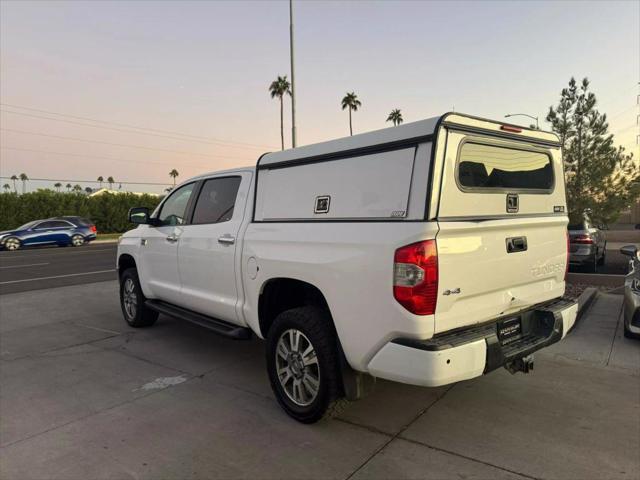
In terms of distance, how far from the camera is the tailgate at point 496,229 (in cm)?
286

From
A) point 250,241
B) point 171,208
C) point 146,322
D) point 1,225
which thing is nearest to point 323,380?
point 250,241

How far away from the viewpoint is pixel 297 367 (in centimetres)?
357

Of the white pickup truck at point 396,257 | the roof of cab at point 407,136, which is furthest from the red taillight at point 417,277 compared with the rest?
the roof of cab at point 407,136

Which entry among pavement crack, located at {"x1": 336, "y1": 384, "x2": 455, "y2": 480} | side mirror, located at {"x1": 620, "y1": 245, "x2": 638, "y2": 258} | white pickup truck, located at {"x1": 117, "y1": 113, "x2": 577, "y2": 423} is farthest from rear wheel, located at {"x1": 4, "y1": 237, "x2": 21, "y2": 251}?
side mirror, located at {"x1": 620, "y1": 245, "x2": 638, "y2": 258}

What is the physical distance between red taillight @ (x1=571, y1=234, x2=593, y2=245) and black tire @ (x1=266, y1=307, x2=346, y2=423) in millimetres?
9268

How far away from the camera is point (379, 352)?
2.92 meters

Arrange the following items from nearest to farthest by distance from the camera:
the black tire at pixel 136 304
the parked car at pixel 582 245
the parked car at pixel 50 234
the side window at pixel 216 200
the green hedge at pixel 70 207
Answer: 1. the side window at pixel 216 200
2. the black tire at pixel 136 304
3. the parked car at pixel 582 245
4. the parked car at pixel 50 234
5. the green hedge at pixel 70 207

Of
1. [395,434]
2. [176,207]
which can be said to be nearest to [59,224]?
[176,207]

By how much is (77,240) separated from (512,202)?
77.7 ft

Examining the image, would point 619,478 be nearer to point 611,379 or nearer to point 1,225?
point 611,379

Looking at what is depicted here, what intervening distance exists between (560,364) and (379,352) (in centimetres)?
277

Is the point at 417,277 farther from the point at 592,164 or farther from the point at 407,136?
the point at 592,164

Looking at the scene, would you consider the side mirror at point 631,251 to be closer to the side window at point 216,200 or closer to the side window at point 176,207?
the side window at point 216,200

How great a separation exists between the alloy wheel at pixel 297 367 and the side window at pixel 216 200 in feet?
4.57
